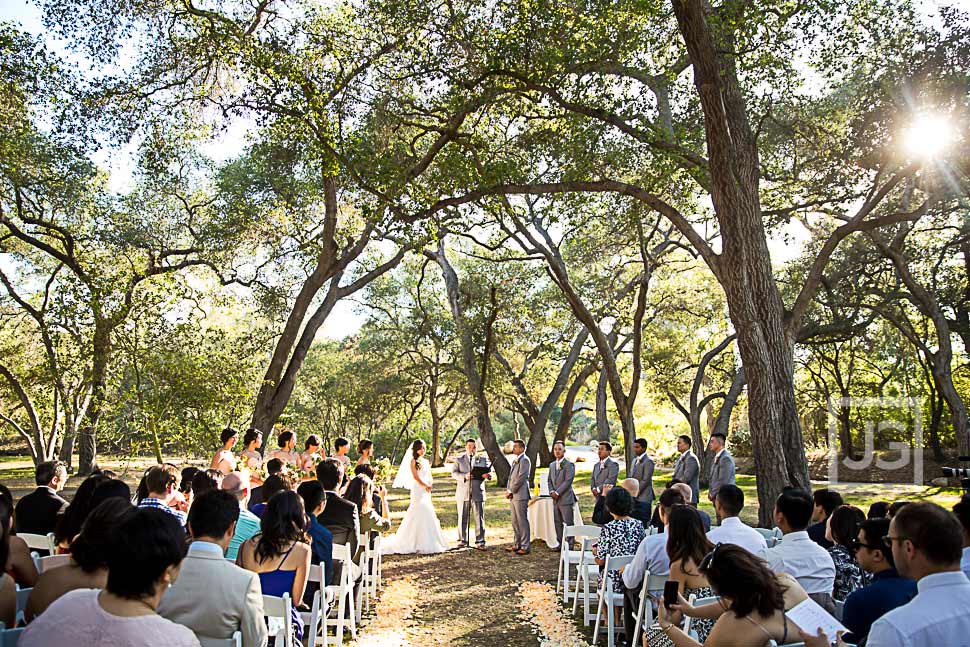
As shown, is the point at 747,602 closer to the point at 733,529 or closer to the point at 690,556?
the point at 690,556

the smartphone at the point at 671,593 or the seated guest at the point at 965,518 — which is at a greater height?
the seated guest at the point at 965,518

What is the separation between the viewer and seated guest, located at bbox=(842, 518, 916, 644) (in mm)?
3482

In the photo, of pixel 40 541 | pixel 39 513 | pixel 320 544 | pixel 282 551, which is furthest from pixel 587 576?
pixel 39 513

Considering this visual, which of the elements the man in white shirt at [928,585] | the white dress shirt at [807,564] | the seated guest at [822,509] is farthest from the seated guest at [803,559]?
the man in white shirt at [928,585]

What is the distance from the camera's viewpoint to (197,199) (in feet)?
60.3

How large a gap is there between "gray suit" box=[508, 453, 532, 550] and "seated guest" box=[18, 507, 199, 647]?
31.2ft

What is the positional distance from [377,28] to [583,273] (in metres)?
11.8

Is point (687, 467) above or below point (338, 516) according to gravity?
above

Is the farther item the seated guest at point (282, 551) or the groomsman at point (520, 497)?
the groomsman at point (520, 497)

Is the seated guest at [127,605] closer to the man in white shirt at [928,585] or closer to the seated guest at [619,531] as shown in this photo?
the man in white shirt at [928,585]

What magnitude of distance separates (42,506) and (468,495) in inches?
289

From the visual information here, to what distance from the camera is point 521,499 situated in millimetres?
11812

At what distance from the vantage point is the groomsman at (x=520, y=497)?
38.5ft

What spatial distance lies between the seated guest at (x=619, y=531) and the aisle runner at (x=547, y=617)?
28.4 inches
